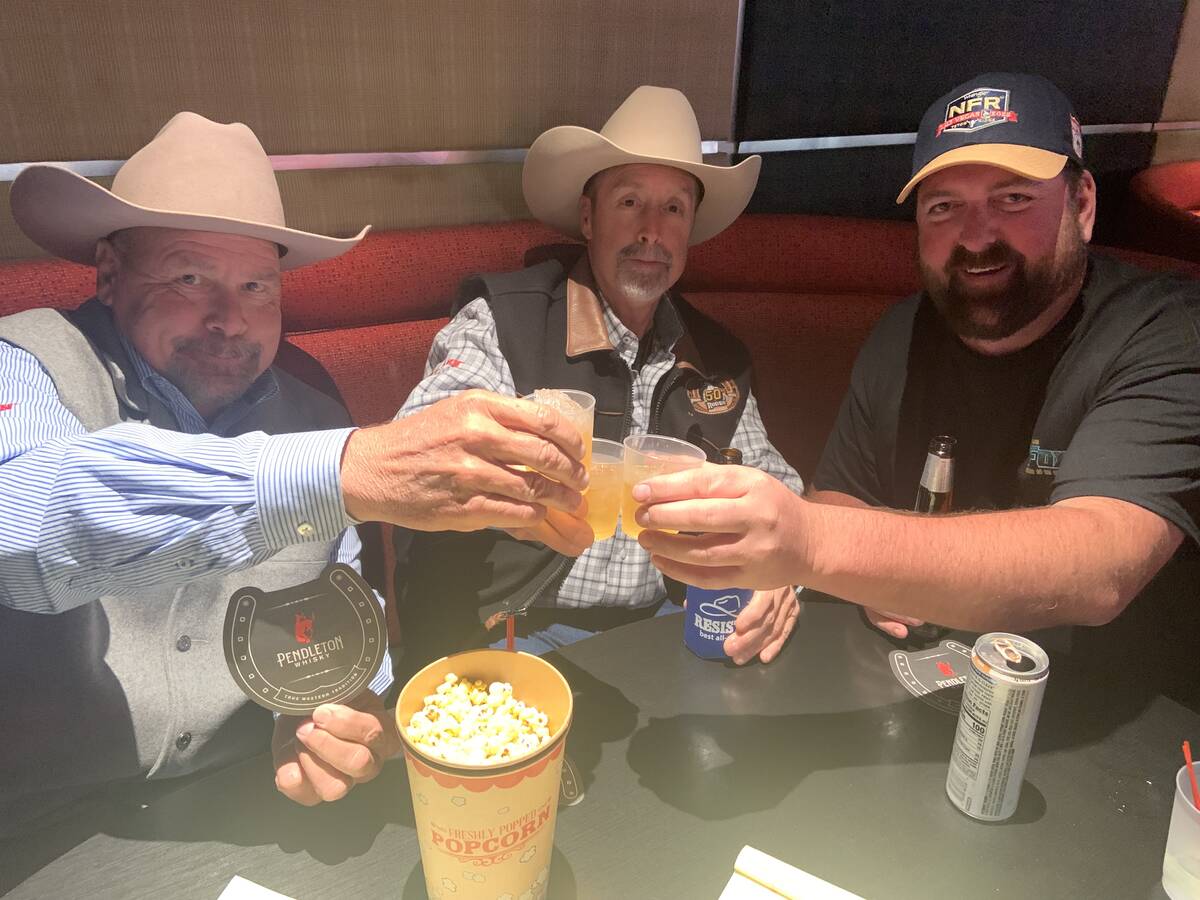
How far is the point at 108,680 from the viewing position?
1.31m

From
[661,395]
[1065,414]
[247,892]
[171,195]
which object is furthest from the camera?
[661,395]

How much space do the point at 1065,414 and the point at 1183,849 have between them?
3.49ft

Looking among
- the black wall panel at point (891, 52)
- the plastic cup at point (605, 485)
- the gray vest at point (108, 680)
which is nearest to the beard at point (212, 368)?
the gray vest at point (108, 680)

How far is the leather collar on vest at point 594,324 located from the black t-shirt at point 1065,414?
1.61ft

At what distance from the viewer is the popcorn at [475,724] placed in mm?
838

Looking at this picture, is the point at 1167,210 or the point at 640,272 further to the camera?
the point at 1167,210

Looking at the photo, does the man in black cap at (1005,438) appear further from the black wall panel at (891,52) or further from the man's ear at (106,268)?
the man's ear at (106,268)

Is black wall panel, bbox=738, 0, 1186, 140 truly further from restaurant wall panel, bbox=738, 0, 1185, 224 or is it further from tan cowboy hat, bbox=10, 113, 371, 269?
tan cowboy hat, bbox=10, 113, 371, 269

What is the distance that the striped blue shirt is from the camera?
1025 millimetres

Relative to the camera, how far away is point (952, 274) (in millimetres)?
1965

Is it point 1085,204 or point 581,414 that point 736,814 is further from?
point 1085,204

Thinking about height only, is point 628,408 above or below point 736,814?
above

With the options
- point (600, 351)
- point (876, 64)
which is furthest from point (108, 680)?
point (876, 64)

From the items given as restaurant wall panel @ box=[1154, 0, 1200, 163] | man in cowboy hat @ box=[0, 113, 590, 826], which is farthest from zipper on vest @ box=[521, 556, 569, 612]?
restaurant wall panel @ box=[1154, 0, 1200, 163]
